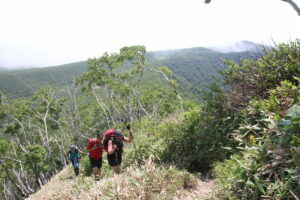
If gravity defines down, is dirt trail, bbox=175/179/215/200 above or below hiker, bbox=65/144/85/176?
above

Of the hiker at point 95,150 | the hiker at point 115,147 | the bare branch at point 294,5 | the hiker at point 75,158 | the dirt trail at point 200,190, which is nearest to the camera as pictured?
the bare branch at point 294,5

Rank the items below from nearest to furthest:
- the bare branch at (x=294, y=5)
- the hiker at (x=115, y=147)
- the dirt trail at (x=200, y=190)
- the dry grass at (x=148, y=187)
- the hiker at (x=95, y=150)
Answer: the bare branch at (x=294, y=5) → the dry grass at (x=148, y=187) → the dirt trail at (x=200, y=190) → the hiker at (x=115, y=147) → the hiker at (x=95, y=150)

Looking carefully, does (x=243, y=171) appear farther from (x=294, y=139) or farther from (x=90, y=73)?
(x=90, y=73)

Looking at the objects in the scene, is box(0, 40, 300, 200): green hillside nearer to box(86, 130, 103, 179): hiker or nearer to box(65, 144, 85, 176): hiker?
box(86, 130, 103, 179): hiker

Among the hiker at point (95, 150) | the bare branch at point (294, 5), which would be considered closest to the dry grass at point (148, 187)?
the hiker at point (95, 150)

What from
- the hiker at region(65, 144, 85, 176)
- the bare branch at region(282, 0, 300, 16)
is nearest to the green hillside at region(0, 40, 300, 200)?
the bare branch at region(282, 0, 300, 16)

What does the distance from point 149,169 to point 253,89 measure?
2.55m

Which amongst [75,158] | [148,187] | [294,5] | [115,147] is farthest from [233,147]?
[75,158]

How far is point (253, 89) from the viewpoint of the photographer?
4273mm

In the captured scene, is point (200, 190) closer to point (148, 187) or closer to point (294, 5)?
point (148, 187)

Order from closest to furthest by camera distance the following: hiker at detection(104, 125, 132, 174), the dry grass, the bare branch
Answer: the bare branch
the dry grass
hiker at detection(104, 125, 132, 174)

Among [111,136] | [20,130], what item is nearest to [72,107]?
[20,130]

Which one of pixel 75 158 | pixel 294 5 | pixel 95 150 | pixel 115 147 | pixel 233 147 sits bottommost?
pixel 75 158

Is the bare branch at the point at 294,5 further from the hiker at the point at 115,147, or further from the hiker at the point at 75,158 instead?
the hiker at the point at 75,158
